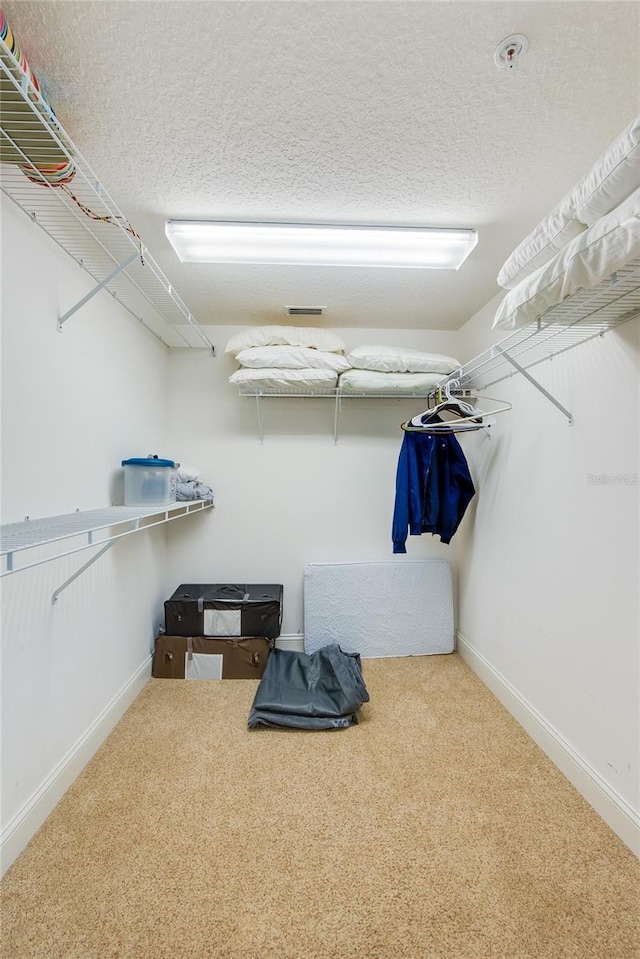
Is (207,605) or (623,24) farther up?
(623,24)

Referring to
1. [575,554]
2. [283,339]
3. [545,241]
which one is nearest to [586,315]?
[545,241]

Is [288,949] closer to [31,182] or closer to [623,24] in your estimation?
[31,182]

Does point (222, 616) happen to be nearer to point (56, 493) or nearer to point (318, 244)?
point (56, 493)

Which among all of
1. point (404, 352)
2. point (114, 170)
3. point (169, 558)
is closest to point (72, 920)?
point (169, 558)

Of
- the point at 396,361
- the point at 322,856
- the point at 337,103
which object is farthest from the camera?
the point at 396,361

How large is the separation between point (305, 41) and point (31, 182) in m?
0.95

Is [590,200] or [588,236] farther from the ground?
[590,200]

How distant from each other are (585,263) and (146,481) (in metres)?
2.04

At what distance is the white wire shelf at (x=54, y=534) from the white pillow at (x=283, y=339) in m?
1.17

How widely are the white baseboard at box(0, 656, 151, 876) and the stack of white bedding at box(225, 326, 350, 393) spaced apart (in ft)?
6.37

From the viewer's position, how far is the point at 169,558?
2.66m

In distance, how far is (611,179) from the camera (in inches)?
36.1

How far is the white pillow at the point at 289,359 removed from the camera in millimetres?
2244

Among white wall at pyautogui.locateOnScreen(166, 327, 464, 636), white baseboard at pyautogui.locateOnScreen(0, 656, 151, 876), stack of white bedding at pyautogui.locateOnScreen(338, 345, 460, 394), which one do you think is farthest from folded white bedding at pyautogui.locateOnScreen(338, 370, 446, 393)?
white baseboard at pyautogui.locateOnScreen(0, 656, 151, 876)
